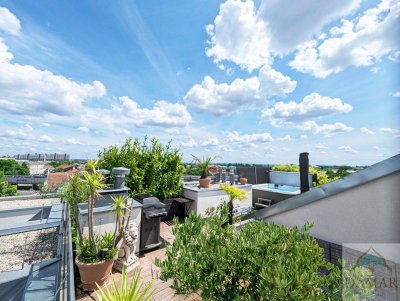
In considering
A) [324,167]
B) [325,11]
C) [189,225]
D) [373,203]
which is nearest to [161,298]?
[189,225]

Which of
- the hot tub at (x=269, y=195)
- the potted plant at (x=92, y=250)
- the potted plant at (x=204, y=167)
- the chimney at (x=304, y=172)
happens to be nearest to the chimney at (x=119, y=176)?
the potted plant at (x=92, y=250)

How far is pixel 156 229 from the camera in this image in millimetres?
4379

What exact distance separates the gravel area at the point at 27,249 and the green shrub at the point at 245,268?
3.31m

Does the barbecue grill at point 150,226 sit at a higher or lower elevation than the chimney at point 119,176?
lower

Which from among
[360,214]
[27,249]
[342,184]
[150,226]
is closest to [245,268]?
[360,214]

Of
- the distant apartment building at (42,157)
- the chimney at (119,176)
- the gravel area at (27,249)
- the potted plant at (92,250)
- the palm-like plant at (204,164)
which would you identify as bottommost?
the gravel area at (27,249)

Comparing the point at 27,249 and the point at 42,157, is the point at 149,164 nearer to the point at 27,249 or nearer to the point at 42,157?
the point at 27,249

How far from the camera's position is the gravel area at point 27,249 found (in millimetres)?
3353

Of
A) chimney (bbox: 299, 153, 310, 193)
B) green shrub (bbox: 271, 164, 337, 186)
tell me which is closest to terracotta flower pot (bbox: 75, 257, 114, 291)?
chimney (bbox: 299, 153, 310, 193)

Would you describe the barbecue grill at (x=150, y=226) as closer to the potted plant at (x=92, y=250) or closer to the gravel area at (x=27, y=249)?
the potted plant at (x=92, y=250)

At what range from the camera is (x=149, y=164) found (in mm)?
6047

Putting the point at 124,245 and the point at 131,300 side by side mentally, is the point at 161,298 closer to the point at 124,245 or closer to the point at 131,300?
the point at 124,245

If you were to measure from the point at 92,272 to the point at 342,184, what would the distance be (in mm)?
4346

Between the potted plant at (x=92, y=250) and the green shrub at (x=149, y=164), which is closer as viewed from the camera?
the potted plant at (x=92, y=250)
